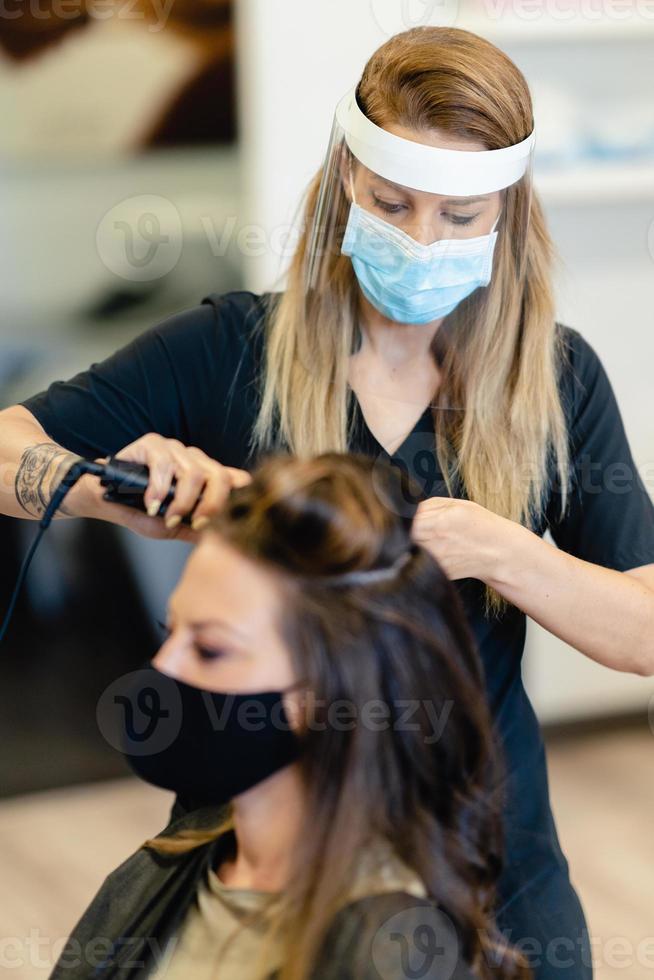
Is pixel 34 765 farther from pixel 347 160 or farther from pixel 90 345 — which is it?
pixel 347 160

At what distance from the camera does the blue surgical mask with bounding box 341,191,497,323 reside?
1204 millimetres

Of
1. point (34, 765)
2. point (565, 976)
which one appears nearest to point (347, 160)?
point (565, 976)

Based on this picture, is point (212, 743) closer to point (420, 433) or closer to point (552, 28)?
point (420, 433)

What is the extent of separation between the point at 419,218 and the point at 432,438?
0.85 ft

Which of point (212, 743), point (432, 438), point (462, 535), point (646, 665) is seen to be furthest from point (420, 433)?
point (212, 743)

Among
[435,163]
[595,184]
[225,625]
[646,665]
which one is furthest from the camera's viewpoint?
[595,184]

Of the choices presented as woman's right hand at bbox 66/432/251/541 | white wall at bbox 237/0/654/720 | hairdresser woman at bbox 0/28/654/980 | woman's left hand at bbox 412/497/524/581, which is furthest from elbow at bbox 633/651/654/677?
white wall at bbox 237/0/654/720

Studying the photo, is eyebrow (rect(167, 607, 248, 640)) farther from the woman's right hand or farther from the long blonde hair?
the long blonde hair

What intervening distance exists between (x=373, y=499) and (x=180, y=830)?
1.62 ft

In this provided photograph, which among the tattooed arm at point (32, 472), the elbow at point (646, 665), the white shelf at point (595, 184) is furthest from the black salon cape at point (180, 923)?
the white shelf at point (595, 184)

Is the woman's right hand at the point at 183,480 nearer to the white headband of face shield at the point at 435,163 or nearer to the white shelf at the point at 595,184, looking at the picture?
the white headband of face shield at the point at 435,163

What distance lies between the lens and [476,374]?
4.29ft

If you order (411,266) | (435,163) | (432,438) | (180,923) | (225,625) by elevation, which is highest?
(435,163)

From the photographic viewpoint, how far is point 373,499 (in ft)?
2.89
